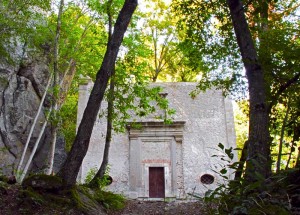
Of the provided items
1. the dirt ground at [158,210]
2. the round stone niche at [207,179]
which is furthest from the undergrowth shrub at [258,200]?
the round stone niche at [207,179]

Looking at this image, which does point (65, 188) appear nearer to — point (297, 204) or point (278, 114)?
point (297, 204)

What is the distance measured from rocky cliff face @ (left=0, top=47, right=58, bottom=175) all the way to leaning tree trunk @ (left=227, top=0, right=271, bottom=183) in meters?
11.6

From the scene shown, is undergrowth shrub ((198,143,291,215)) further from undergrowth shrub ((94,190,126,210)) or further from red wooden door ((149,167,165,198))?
red wooden door ((149,167,165,198))

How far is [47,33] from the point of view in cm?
1327

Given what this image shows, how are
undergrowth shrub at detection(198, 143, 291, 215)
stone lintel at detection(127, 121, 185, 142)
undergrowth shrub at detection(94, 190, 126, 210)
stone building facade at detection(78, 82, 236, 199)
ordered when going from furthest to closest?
stone lintel at detection(127, 121, 185, 142)
stone building facade at detection(78, 82, 236, 199)
undergrowth shrub at detection(94, 190, 126, 210)
undergrowth shrub at detection(198, 143, 291, 215)

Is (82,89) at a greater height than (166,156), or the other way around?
(82,89)

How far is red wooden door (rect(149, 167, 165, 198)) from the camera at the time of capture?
15.9 m

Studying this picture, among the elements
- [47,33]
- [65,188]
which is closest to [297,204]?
[65,188]

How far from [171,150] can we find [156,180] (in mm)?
1627

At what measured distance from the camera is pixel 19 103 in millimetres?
16328

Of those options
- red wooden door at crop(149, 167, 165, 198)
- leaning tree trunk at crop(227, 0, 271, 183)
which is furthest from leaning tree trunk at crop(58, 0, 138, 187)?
red wooden door at crop(149, 167, 165, 198)

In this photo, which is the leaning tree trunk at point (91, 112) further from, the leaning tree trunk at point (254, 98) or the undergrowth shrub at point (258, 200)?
the undergrowth shrub at point (258, 200)

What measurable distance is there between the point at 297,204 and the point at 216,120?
1338 cm

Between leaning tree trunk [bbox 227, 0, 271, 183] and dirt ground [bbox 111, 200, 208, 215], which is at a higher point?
leaning tree trunk [bbox 227, 0, 271, 183]
